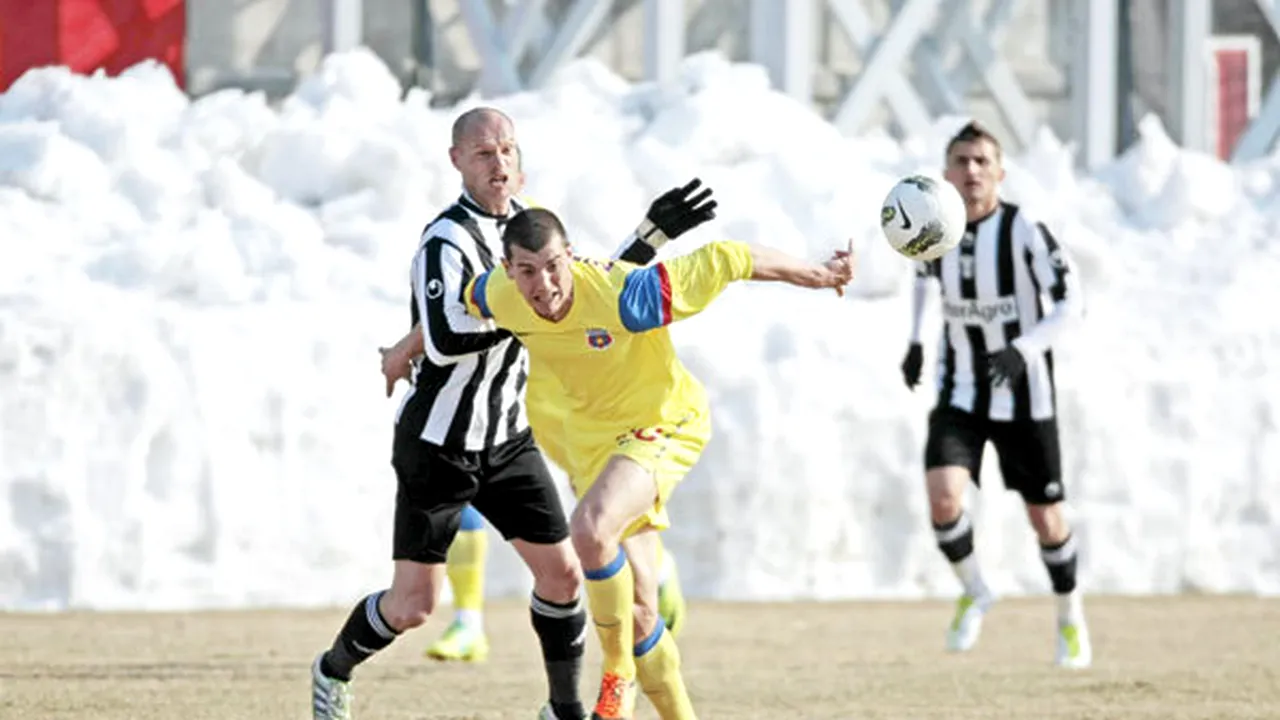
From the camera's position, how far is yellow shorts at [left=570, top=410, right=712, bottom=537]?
10.0 meters

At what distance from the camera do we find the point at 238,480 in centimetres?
1656

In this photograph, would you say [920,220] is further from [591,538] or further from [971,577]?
[971,577]

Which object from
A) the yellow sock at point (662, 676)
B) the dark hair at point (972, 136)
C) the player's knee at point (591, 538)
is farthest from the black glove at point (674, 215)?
the dark hair at point (972, 136)

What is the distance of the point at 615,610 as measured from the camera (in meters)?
9.88

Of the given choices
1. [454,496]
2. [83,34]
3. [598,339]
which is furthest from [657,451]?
[83,34]

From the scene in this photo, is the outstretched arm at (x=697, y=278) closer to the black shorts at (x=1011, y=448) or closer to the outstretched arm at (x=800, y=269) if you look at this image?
the outstretched arm at (x=800, y=269)

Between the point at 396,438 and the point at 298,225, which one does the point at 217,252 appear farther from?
the point at 396,438

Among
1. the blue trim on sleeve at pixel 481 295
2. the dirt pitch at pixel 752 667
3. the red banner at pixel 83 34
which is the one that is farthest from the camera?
the red banner at pixel 83 34

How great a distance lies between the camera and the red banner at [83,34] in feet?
66.2

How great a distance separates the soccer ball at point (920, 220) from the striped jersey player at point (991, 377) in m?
2.53

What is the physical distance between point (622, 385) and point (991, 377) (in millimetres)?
3901

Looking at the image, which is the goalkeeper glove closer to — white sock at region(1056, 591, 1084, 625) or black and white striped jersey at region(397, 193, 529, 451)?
black and white striped jersey at region(397, 193, 529, 451)

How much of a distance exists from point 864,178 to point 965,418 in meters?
5.99

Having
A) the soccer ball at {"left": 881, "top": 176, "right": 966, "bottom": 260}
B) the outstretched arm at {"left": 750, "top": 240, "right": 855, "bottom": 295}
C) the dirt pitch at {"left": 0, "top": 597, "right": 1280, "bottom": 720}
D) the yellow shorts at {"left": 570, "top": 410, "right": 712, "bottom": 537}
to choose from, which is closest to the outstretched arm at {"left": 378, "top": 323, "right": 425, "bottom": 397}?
the yellow shorts at {"left": 570, "top": 410, "right": 712, "bottom": 537}
